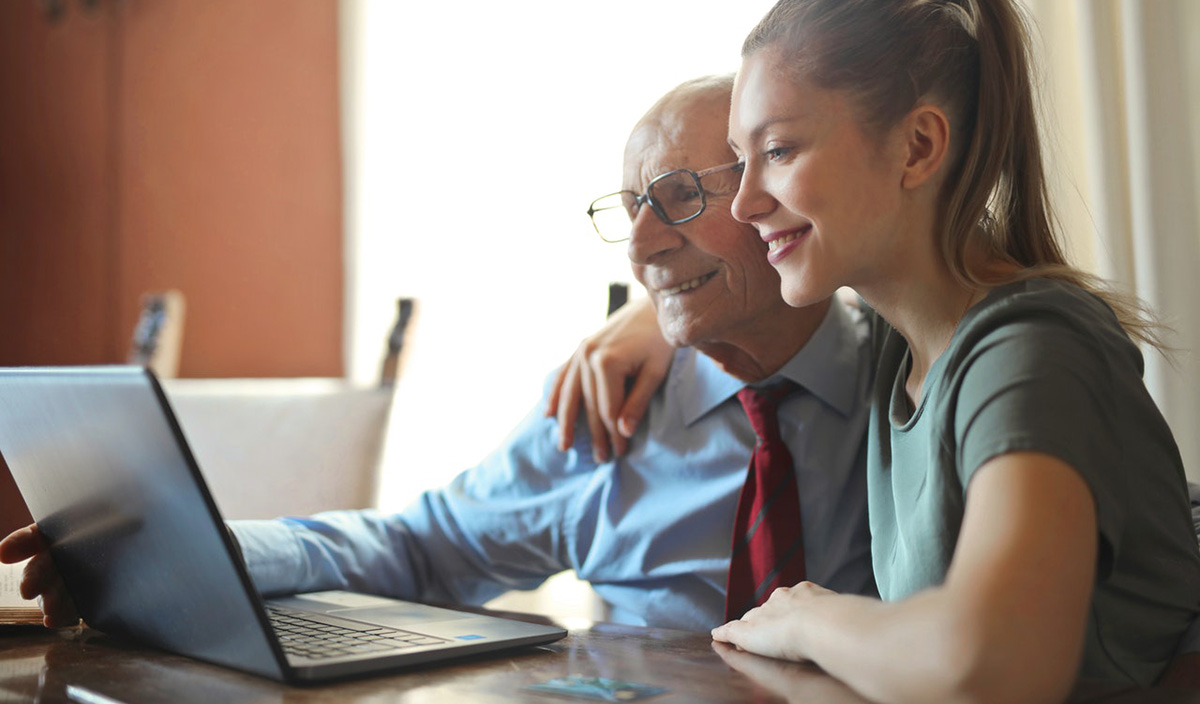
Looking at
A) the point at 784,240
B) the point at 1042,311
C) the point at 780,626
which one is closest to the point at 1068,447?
the point at 1042,311

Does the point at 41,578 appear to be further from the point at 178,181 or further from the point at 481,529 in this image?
the point at 178,181

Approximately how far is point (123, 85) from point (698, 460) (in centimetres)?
264

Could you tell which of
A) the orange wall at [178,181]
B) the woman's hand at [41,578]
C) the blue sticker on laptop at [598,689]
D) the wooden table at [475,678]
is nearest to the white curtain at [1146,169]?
the wooden table at [475,678]

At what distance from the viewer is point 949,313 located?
1.00m

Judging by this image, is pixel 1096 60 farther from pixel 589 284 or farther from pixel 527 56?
pixel 527 56

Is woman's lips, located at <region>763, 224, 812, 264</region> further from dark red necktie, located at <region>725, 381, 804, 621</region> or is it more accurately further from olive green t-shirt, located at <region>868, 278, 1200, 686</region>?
dark red necktie, located at <region>725, 381, 804, 621</region>

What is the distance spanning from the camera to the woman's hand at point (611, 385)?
1493mm

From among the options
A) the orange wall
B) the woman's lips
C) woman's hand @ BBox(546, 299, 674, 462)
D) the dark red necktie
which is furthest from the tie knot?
the orange wall

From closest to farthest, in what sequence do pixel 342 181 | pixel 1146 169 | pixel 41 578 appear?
pixel 41 578
pixel 1146 169
pixel 342 181

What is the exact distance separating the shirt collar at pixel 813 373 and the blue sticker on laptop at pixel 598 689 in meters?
0.64

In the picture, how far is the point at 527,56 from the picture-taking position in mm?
2604

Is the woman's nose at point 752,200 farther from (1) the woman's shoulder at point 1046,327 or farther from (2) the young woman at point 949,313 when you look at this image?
(1) the woman's shoulder at point 1046,327

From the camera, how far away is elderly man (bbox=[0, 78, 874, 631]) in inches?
52.1

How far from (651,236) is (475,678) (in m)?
0.72
